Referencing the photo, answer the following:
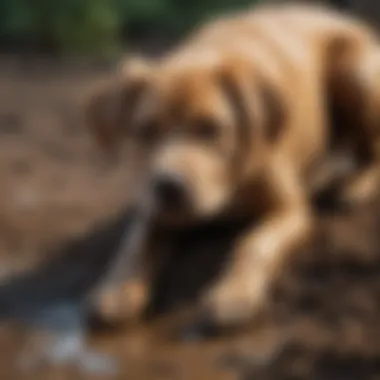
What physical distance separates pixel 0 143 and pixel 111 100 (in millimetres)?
1014

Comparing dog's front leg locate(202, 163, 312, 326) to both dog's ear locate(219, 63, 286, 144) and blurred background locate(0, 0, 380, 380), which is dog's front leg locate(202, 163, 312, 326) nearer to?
blurred background locate(0, 0, 380, 380)

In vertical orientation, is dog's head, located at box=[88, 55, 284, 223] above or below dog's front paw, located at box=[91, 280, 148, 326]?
above

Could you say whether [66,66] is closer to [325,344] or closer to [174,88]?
[174,88]

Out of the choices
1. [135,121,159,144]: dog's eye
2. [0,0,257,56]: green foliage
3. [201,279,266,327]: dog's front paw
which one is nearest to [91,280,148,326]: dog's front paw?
[201,279,266,327]: dog's front paw

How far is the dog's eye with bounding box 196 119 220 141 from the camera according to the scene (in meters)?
1.98

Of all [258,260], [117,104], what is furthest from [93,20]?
[258,260]

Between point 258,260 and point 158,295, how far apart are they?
0.76ft

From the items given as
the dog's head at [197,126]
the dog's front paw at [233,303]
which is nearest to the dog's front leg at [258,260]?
the dog's front paw at [233,303]

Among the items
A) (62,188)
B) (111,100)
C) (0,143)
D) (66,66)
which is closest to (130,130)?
(111,100)

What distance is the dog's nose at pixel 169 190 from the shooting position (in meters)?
1.91

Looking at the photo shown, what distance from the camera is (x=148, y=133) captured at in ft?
6.68

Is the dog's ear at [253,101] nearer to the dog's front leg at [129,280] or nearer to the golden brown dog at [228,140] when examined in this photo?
the golden brown dog at [228,140]

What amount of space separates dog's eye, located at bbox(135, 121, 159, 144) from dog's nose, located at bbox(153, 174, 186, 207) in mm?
149

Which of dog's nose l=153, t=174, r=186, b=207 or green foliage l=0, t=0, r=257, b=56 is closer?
dog's nose l=153, t=174, r=186, b=207
